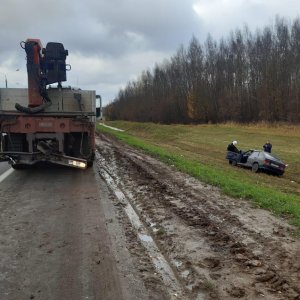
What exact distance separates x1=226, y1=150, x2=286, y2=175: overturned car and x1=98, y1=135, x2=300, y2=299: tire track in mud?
1096cm

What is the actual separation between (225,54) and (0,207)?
8089cm

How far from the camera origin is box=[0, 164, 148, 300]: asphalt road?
14.7 ft

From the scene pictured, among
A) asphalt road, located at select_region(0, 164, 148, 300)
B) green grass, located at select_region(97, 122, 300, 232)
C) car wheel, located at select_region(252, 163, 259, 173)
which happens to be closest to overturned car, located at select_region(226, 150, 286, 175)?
car wheel, located at select_region(252, 163, 259, 173)

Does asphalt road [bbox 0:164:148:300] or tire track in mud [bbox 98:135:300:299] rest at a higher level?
asphalt road [bbox 0:164:148:300]

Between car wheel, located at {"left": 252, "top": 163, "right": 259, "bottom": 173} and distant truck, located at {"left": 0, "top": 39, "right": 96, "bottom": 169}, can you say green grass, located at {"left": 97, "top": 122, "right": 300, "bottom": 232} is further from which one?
distant truck, located at {"left": 0, "top": 39, "right": 96, "bottom": 169}

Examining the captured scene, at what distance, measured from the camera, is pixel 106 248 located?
5840 millimetres

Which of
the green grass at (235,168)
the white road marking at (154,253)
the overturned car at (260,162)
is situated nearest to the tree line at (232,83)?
the green grass at (235,168)

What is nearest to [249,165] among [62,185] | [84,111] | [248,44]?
[84,111]

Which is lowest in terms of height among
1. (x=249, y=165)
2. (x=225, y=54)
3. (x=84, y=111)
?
(x=249, y=165)

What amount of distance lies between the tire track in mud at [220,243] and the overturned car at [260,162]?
10963 millimetres

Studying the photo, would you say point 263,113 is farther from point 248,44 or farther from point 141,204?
point 141,204

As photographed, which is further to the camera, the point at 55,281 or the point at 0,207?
the point at 0,207

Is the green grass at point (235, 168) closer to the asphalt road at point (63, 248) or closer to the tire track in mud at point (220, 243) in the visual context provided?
the tire track in mud at point (220, 243)

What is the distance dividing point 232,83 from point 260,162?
2435 inches
